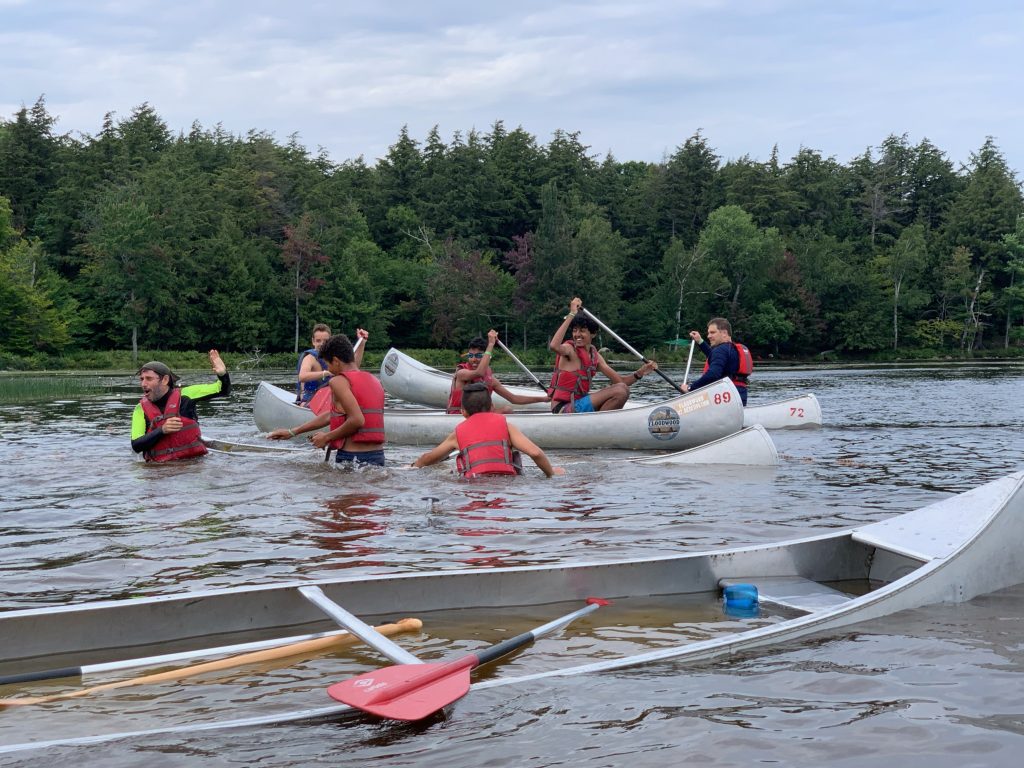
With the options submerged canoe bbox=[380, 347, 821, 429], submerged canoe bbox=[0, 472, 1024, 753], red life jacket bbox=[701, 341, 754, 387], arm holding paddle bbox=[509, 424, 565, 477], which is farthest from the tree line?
submerged canoe bbox=[0, 472, 1024, 753]

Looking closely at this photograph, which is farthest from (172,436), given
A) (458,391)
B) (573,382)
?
(573,382)

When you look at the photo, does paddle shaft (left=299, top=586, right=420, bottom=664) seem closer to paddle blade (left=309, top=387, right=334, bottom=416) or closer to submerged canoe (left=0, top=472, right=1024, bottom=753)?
submerged canoe (left=0, top=472, right=1024, bottom=753)

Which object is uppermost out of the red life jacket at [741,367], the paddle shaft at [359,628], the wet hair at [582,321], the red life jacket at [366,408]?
the wet hair at [582,321]

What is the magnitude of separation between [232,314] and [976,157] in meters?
51.9

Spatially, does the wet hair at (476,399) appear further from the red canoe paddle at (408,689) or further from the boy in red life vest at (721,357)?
the boy in red life vest at (721,357)

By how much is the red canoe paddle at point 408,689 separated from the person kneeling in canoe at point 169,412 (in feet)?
19.2

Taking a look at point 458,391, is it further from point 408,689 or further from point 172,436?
point 408,689

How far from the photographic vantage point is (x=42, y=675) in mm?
3633

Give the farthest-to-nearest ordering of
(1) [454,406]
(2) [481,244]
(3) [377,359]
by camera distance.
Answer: (2) [481,244] < (3) [377,359] < (1) [454,406]

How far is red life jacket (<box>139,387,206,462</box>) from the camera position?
30.7ft

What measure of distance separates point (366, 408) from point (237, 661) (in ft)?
15.9

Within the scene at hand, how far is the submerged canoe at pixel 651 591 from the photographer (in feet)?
13.3

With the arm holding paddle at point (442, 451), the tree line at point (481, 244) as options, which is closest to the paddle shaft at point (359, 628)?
the arm holding paddle at point (442, 451)

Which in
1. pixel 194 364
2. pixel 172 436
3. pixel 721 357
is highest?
pixel 721 357
